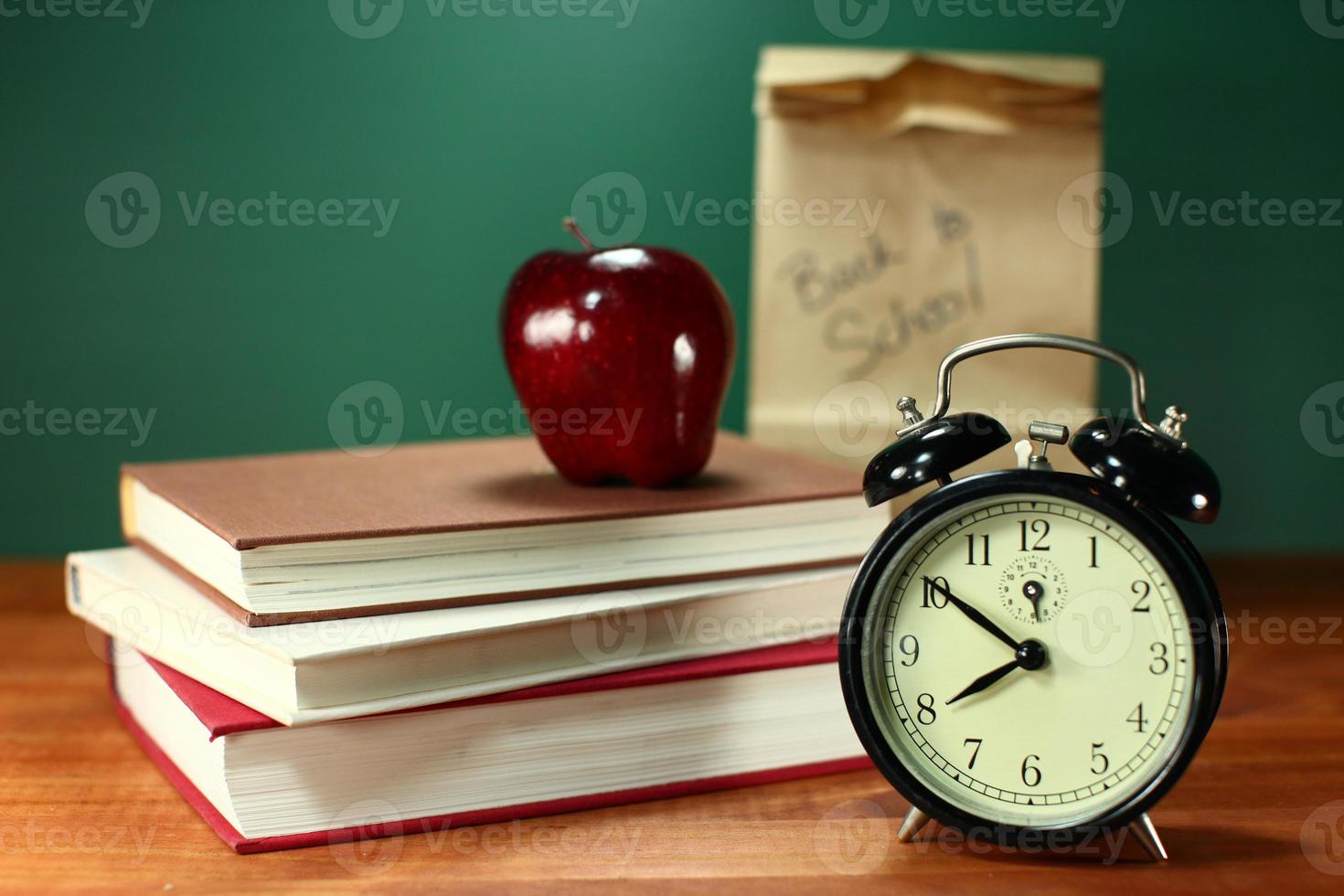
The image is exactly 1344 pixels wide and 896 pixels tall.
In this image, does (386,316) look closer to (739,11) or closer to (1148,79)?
(739,11)

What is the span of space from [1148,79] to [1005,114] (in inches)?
10.3

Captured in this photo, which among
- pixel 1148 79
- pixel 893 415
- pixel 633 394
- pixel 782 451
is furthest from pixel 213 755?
pixel 1148 79

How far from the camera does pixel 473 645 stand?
79cm

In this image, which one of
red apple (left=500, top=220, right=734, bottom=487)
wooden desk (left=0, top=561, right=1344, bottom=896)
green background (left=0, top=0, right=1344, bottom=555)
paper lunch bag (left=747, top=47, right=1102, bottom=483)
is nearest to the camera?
wooden desk (left=0, top=561, right=1344, bottom=896)

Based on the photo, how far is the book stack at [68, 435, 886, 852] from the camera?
0.76m

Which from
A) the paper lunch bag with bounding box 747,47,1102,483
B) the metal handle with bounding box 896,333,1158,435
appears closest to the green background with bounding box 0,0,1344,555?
the paper lunch bag with bounding box 747,47,1102,483

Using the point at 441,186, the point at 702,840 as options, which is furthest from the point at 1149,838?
the point at 441,186

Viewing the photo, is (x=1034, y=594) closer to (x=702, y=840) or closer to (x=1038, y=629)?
(x=1038, y=629)

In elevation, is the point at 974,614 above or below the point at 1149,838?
→ above

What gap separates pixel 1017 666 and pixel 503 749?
317 mm

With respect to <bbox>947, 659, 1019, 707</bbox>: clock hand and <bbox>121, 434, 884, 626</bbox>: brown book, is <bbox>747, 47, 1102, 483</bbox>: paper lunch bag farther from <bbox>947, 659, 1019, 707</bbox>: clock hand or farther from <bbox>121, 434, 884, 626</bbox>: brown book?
<bbox>947, 659, 1019, 707</bbox>: clock hand

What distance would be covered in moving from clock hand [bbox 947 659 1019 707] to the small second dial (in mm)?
27

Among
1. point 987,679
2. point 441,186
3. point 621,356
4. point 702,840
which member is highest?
point 441,186

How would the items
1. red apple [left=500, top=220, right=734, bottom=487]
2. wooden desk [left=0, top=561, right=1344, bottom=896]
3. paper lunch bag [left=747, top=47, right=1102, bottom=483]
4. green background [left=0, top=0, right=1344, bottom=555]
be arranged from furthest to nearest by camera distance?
green background [left=0, top=0, right=1344, bottom=555] < paper lunch bag [left=747, top=47, right=1102, bottom=483] < red apple [left=500, top=220, right=734, bottom=487] < wooden desk [left=0, top=561, right=1344, bottom=896]
